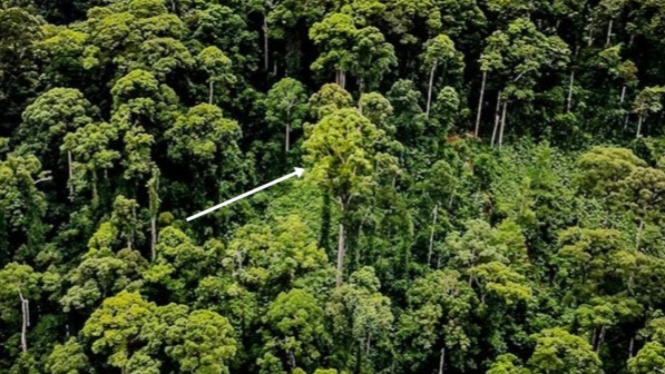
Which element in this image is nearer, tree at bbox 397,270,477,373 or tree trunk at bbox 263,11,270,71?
tree at bbox 397,270,477,373

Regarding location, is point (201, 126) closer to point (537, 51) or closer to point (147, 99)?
point (147, 99)

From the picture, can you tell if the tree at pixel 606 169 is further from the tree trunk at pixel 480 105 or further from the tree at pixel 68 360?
the tree at pixel 68 360

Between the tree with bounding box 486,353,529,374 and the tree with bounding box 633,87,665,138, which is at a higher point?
the tree with bounding box 633,87,665,138

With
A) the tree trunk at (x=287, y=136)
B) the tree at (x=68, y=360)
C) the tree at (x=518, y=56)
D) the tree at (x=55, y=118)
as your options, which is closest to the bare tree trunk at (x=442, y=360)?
the tree trunk at (x=287, y=136)

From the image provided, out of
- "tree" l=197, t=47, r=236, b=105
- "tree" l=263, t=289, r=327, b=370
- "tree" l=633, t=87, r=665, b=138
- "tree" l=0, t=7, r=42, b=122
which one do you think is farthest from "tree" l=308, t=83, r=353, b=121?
"tree" l=633, t=87, r=665, b=138

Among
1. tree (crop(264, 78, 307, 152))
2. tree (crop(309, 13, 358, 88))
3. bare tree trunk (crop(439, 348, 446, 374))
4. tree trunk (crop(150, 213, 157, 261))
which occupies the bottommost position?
bare tree trunk (crop(439, 348, 446, 374))

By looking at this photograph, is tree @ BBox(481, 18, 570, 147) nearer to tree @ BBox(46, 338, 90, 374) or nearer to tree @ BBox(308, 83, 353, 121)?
tree @ BBox(308, 83, 353, 121)

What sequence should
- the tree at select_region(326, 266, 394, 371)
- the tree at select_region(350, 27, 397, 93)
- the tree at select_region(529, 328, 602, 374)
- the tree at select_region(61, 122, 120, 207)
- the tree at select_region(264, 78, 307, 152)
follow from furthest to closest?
the tree at select_region(264, 78, 307, 152), the tree at select_region(350, 27, 397, 93), the tree at select_region(61, 122, 120, 207), the tree at select_region(326, 266, 394, 371), the tree at select_region(529, 328, 602, 374)

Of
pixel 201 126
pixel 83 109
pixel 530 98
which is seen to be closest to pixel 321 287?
pixel 201 126
